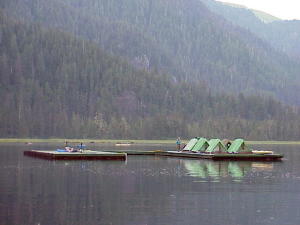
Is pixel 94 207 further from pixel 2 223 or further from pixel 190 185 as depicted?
pixel 190 185

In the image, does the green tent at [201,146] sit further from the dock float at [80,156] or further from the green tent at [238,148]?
the dock float at [80,156]

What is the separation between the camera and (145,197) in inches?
1875

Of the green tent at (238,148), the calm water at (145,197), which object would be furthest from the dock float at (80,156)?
the calm water at (145,197)

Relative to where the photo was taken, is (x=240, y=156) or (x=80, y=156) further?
(x=240, y=156)


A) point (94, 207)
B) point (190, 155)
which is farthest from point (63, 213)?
point (190, 155)

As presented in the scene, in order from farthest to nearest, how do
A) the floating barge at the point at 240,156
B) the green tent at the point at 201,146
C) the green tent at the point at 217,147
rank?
the green tent at the point at 201,146 → the green tent at the point at 217,147 → the floating barge at the point at 240,156

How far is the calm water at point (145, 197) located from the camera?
38.3 m

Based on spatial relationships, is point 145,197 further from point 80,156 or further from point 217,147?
point 217,147

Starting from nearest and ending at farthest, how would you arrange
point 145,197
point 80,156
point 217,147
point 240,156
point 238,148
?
point 145,197, point 80,156, point 240,156, point 217,147, point 238,148

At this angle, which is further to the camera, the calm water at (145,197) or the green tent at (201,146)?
the green tent at (201,146)

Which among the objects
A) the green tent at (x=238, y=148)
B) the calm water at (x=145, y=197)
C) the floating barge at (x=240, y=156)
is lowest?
the calm water at (x=145, y=197)

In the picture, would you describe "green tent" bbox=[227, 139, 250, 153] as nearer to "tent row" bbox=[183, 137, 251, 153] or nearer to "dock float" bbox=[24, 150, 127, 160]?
"tent row" bbox=[183, 137, 251, 153]

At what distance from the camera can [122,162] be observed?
292ft

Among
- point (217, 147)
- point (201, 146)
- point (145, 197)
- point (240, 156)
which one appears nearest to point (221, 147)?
point (217, 147)
